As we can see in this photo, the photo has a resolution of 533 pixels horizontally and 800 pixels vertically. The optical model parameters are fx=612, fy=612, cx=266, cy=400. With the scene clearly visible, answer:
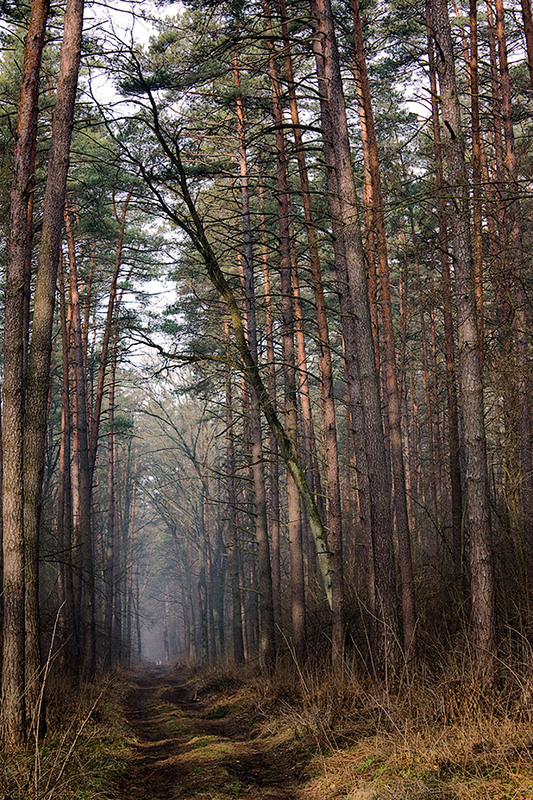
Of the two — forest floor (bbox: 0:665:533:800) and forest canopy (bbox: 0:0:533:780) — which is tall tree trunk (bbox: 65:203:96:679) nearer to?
forest canopy (bbox: 0:0:533:780)

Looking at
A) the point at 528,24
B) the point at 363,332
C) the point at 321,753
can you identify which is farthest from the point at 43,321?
the point at 528,24

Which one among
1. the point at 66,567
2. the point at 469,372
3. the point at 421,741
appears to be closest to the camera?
the point at 421,741

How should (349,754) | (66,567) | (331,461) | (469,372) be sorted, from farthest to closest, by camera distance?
(66,567)
(331,461)
(469,372)
(349,754)

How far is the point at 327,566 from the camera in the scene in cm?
909

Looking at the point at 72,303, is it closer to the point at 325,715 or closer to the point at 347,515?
the point at 347,515

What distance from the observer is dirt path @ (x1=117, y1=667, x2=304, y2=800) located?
532 cm

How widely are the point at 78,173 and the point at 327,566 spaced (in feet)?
39.1

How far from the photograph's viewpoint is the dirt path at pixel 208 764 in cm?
532

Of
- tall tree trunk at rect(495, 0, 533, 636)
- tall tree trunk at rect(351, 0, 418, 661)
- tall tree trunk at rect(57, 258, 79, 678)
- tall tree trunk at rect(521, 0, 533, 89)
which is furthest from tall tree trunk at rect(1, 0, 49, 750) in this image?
tall tree trunk at rect(521, 0, 533, 89)

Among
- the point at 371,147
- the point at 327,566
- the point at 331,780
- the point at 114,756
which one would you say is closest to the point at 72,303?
the point at 371,147

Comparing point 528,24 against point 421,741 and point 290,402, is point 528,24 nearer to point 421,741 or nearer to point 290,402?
point 290,402

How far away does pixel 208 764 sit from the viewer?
6418 mm

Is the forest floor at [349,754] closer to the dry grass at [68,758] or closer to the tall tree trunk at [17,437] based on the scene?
the dry grass at [68,758]

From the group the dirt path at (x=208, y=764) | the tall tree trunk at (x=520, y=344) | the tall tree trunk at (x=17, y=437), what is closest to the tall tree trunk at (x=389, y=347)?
the tall tree trunk at (x=520, y=344)
